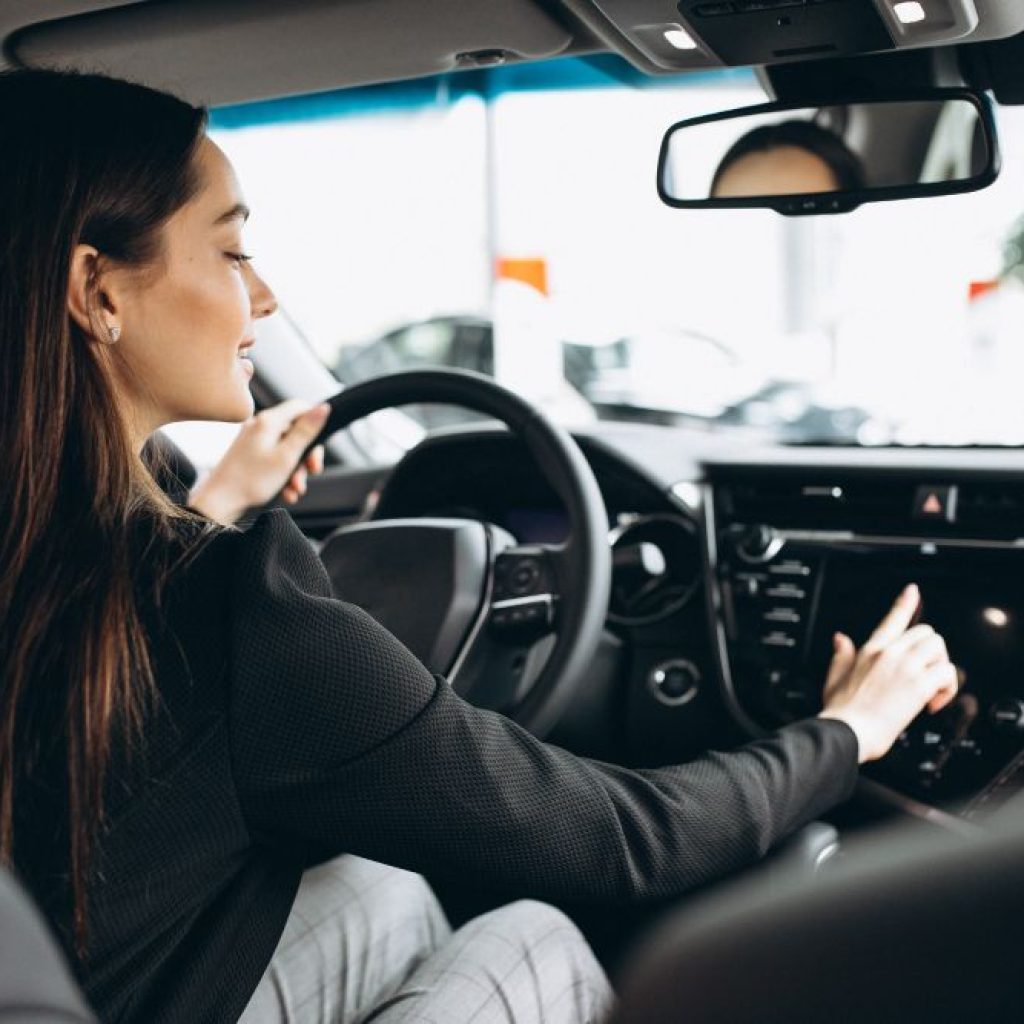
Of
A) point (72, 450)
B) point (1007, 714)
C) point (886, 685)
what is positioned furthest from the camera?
point (1007, 714)

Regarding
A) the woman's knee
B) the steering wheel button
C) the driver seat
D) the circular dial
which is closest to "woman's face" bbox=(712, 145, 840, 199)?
the steering wheel button

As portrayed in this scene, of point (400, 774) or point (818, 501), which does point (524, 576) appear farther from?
point (400, 774)

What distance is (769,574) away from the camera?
2354 mm

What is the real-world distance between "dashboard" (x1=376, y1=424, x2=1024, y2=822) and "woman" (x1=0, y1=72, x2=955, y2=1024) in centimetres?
63

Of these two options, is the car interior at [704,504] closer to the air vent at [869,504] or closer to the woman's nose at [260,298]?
the air vent at [869,504]

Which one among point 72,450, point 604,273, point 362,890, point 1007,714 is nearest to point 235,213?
point 72,450

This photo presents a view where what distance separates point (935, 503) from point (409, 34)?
3.52 feet

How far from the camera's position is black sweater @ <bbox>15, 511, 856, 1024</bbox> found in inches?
45.3

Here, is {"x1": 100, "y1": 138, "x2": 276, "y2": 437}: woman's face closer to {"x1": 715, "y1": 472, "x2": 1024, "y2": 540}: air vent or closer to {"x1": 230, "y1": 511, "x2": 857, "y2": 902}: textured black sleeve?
{"x1": 230, "y1": 511, "x2": 857, "y2": 902}: textured black sleeve

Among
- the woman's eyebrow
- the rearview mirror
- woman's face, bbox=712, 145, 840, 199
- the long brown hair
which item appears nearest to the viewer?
the long brown hair

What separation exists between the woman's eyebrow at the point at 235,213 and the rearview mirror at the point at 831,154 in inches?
26.2

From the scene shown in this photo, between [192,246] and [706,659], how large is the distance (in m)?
1.27

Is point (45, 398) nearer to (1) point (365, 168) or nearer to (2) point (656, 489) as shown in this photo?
(2) point (656, 489)

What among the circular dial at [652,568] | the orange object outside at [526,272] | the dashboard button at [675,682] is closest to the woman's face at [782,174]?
the circular dial at [652,568]
